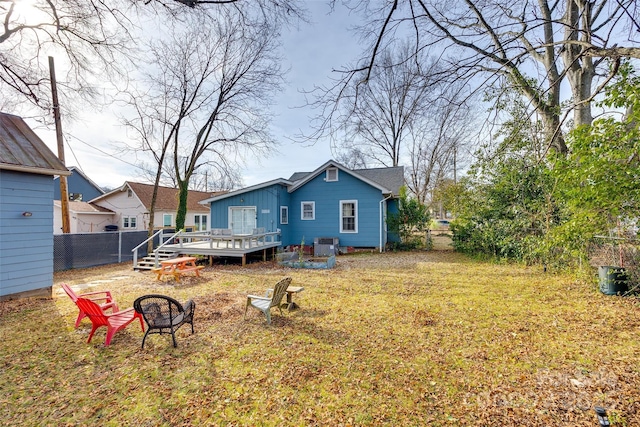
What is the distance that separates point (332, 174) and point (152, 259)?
926 cm

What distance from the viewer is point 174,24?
4.93 metres

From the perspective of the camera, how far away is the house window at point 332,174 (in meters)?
15.0

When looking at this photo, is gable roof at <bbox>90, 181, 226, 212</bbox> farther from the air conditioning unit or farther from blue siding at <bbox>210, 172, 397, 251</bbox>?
the air conditioning unit

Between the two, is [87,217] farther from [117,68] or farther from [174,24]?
[174,24]

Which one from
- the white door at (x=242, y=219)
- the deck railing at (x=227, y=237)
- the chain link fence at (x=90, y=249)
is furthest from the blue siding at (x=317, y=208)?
the chain link fence at (x=90, y=249)

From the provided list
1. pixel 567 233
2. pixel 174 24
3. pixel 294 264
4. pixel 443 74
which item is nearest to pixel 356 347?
pixel 443 74

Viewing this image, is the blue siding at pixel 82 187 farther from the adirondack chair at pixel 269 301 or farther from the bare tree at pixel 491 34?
the bare tree at pixel 491 34

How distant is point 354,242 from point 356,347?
1080cm

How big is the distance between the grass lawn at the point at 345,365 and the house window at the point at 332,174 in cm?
909

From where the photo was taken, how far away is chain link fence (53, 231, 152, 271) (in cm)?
1109

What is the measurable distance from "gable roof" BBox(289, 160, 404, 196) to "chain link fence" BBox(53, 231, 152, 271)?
8.58 meters

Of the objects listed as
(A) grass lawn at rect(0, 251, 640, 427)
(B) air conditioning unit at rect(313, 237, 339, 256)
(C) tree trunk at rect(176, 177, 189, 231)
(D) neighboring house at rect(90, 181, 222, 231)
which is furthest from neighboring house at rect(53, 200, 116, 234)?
(A) grass lawn at rect(0, 251, 640, 427)

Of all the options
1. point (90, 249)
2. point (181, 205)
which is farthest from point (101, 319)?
point (181, 205)

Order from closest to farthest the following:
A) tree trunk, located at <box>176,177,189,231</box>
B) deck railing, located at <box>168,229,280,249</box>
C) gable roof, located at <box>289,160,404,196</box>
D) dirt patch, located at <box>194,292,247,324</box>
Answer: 1. dirt patch, located at <box>194,292,247,324</box>
2. deck railing, located at <box>168,229,280,249</box>
3. gable roof, located at <box>289,160,404,196</box>
4. tree trunk, located at <box>176,177,189,231</box>
